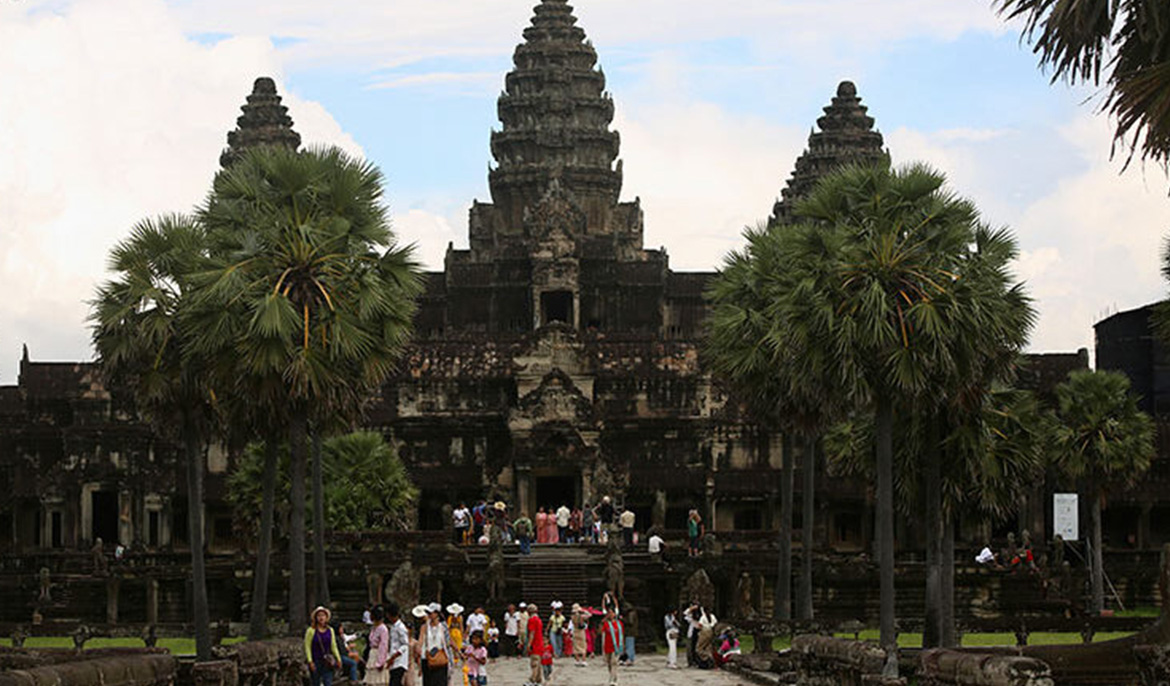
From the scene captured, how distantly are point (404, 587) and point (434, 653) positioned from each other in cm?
2226

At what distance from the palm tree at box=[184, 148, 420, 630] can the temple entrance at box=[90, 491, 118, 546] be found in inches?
1515

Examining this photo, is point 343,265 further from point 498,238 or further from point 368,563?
point 498,238

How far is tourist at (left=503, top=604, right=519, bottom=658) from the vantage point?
43750 millimetres

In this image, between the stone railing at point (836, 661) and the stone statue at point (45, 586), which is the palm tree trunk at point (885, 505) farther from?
the stone statue at point (45, 586)

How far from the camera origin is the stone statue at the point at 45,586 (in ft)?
182

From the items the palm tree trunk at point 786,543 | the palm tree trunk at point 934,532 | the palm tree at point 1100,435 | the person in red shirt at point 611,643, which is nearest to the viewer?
the palm tree trunk at point 934,532

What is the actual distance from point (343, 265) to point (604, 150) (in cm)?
5913

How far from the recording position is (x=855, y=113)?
99.3 m

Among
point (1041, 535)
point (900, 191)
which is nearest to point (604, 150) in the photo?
point (1041, 535)

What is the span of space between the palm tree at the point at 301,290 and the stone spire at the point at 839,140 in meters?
64.4

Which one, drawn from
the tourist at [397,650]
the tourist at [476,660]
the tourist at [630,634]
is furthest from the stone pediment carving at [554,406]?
the tourist at [397,650]

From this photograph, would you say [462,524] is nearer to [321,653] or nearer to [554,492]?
[554,492]

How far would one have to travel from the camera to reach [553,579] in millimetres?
51562

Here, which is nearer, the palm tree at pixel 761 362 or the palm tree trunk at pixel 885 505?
the palm tree trunk at pixel 885 505
